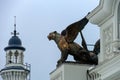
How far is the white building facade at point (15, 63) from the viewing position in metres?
74.4

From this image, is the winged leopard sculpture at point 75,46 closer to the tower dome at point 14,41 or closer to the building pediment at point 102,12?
the building pediment at point 102,12

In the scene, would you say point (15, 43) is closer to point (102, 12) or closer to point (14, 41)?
point (14, 41)

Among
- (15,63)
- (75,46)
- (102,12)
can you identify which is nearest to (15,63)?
(15,63)

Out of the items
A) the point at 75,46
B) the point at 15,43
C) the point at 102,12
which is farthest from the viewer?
the point at 15,43

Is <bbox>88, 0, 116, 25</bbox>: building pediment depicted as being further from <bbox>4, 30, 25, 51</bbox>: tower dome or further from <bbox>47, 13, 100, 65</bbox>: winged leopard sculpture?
<bbox>4, 30, 25, 51</bbox>: tower dome

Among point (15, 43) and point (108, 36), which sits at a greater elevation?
point (15, 43)

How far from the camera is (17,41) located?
7519 centimetres

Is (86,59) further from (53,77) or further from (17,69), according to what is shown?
(17,69)

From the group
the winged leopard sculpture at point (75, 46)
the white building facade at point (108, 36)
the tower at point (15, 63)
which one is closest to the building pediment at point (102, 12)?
the white building facade at point (108, 36)

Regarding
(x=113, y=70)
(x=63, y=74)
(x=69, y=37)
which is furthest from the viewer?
(x=69, y=37)

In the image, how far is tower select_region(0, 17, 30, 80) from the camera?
74375mm

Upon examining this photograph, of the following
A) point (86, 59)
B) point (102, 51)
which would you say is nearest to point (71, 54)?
point (86, 59)

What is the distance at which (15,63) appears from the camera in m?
75.2

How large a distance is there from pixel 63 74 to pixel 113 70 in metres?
8.29
